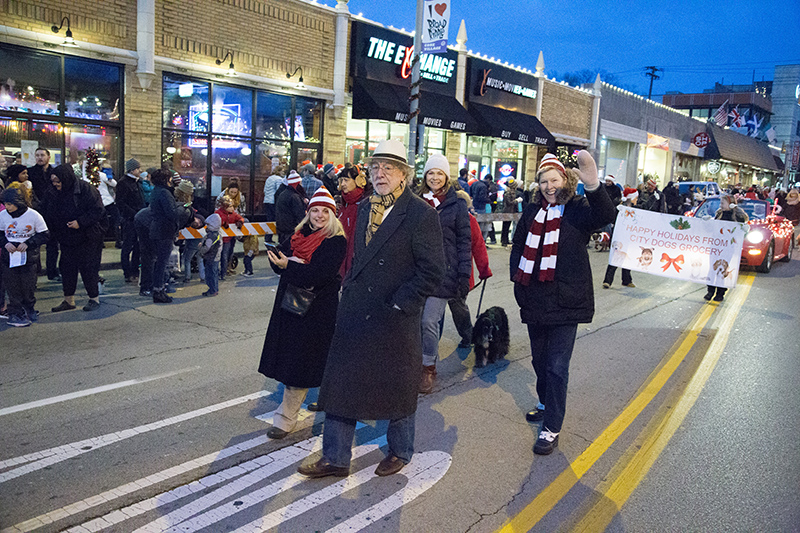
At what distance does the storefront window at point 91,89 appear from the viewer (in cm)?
1371

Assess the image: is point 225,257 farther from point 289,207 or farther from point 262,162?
point 262,162

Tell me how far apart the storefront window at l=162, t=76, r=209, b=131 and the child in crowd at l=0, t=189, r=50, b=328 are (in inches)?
312

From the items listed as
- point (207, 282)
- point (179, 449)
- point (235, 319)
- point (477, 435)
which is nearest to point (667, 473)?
point (477, 435)

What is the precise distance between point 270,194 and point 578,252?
10.5m

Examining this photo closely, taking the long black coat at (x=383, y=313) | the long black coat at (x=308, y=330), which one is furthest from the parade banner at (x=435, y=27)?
the long black coat at (x=383, y=313)

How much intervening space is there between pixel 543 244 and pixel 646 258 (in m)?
6.63

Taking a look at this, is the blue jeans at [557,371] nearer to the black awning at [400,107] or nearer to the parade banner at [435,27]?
the parade banner at [435,27]

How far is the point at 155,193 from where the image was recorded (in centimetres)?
945

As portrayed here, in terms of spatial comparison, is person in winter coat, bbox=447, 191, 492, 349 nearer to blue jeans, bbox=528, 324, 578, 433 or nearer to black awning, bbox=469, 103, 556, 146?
→ blue jeans, bbox=528, 324, 578, 433

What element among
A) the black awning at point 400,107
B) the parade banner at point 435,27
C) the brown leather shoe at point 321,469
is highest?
the parade banner at point 435,27

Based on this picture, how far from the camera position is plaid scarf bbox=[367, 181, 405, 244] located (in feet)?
13.4

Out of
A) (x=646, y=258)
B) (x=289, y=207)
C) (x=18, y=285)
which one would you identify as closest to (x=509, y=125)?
(x=646, y=258)

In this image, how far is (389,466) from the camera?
4262 mm

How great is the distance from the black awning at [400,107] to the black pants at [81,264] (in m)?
11.3
